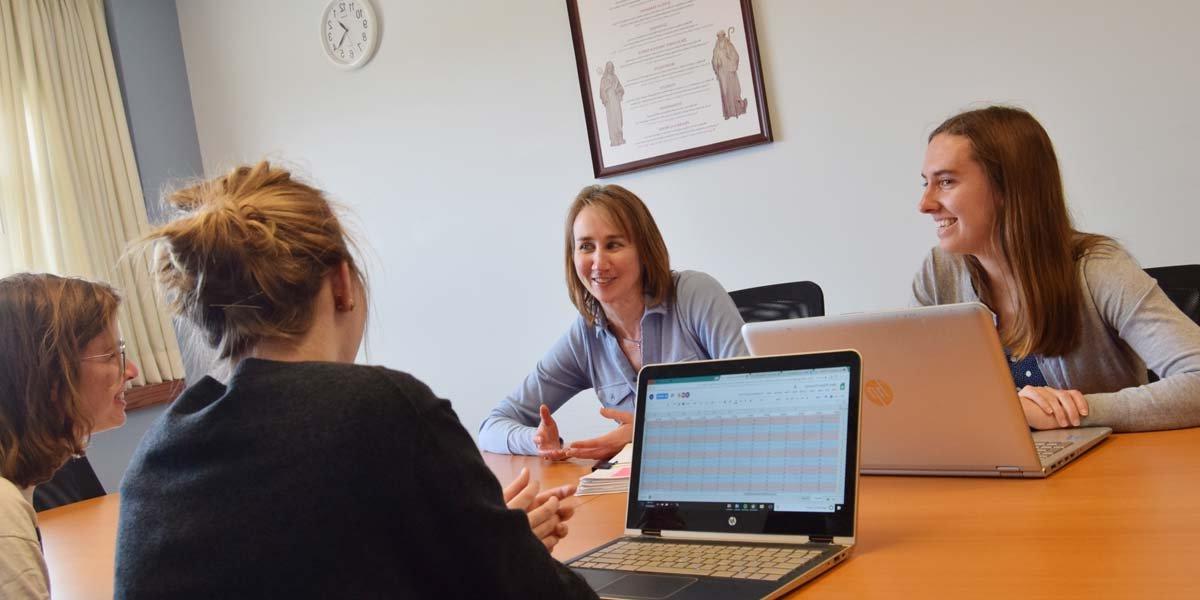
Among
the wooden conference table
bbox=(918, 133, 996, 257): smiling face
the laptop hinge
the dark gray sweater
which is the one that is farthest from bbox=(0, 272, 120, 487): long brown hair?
bbox=(918, 133, 996, 257): smiling face

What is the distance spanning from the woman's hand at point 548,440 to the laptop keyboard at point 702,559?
83 centimetres

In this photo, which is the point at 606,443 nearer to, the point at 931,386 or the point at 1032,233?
the point at 931,386

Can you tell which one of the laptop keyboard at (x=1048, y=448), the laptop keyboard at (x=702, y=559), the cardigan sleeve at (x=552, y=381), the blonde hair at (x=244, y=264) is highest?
the blonde hair at (x=244, y=264)

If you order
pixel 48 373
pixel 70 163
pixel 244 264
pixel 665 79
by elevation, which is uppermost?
pixel 70 163

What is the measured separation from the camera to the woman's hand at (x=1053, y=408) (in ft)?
5.54

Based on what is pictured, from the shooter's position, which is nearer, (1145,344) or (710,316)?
→ (1145,344)

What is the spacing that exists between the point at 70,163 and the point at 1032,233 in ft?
12.5

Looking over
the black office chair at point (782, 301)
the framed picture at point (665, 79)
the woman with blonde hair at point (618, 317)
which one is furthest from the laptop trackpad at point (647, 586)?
the framed picture at point (665, 79)

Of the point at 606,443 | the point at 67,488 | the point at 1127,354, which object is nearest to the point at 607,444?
the point at 606,443

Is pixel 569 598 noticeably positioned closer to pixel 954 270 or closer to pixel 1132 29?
pixel 954 270

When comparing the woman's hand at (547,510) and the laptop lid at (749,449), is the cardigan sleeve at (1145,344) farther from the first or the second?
the woman's hand at (547,510)

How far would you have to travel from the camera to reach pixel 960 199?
6.52 feet

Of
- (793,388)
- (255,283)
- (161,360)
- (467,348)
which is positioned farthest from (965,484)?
(161,360)

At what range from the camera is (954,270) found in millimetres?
2150
